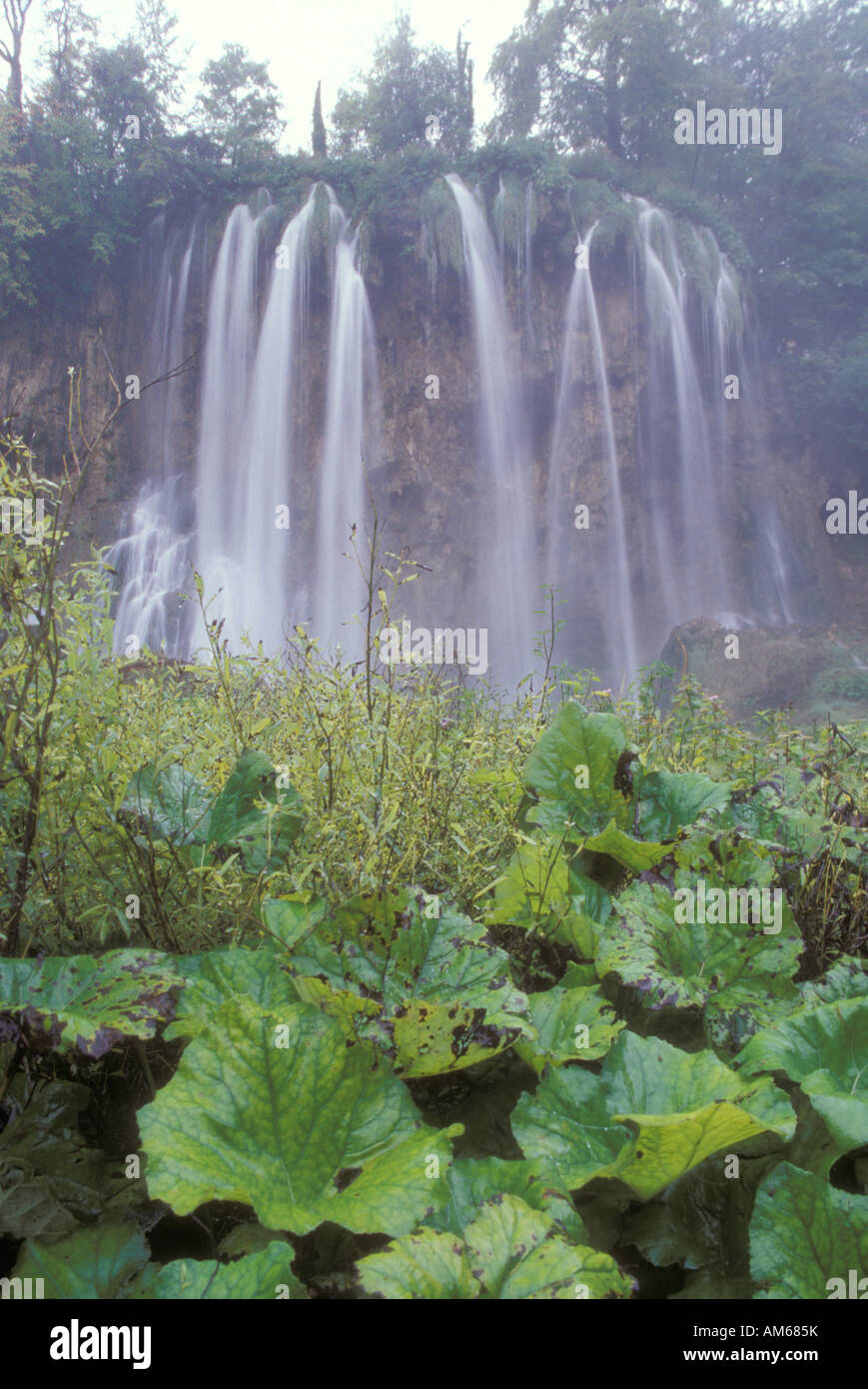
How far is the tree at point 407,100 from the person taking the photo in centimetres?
2097

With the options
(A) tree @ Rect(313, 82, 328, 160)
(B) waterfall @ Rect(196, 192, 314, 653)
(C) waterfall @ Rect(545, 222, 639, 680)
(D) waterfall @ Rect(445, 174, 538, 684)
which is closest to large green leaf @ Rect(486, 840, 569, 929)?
(B) waterfall @ Rect(196, 192, 314, 653)

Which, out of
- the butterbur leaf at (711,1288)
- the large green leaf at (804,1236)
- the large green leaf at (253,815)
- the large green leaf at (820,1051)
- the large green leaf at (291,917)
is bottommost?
the butterbur leaf at (711,1288)

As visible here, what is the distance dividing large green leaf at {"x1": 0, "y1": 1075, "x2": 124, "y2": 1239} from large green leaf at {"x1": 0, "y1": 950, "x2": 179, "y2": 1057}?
0.15 meters

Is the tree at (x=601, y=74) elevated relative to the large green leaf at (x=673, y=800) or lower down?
elevated

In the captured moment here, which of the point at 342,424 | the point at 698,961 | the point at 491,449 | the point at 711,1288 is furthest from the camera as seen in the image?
the point at 491,449

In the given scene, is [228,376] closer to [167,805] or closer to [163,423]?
[163,423]

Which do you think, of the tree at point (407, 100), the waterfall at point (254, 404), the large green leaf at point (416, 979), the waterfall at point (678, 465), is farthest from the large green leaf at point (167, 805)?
the tree at point (407, 100)

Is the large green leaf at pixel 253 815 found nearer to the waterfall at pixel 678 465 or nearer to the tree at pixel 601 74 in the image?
the waterfall at pixel 678 465

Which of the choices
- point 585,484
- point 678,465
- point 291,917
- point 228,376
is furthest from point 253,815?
point 678,465

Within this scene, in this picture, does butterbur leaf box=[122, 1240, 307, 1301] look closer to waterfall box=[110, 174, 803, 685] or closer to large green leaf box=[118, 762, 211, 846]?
large green leaf box=[118, 762, 211, 846]

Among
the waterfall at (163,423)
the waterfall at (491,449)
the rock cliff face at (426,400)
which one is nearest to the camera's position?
the waterfall at (163,423)

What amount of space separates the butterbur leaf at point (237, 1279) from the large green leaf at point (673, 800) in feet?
3.39

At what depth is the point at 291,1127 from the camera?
0.85 metres

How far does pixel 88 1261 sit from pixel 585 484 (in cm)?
1965
